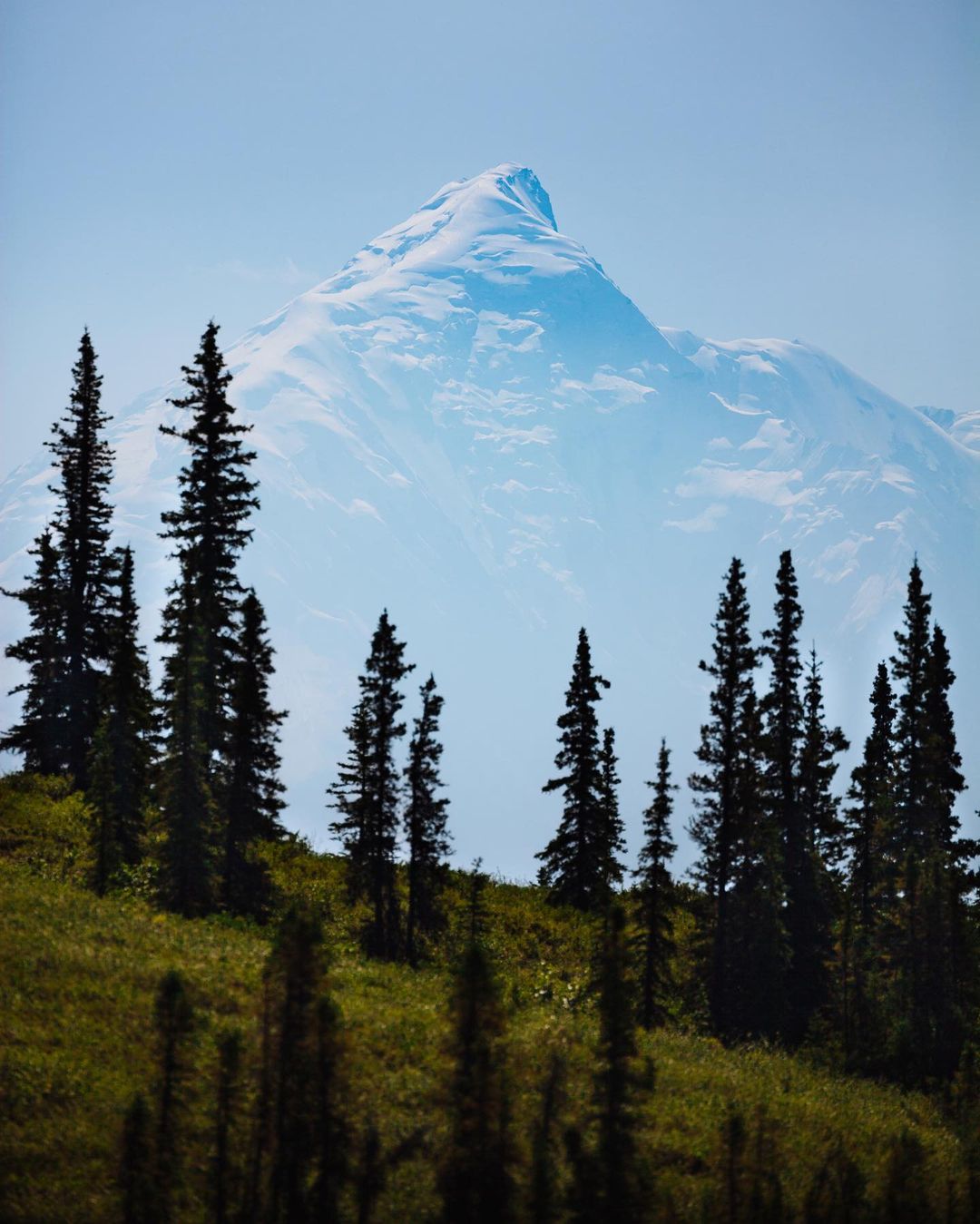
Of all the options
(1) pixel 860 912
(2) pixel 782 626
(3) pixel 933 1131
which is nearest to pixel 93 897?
(3) pixel 933 1131

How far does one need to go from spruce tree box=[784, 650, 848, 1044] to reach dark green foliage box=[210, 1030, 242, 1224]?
71.5 ft

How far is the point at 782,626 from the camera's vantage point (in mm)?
41188

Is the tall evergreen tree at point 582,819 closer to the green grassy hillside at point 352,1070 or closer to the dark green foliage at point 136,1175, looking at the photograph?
the green grassy hillside at point 352,1070

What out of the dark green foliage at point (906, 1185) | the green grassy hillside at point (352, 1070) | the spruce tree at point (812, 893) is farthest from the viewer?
the spruce tree at point (812, 893)

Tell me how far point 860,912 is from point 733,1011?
11769 mm

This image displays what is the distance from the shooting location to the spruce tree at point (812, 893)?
39.2 m

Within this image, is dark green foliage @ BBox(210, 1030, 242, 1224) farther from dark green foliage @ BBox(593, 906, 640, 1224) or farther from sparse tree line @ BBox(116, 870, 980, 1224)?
dark green foliage @ BBox(593, 906, 640, 1224)

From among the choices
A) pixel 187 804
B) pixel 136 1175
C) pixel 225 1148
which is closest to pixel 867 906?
pixel 187 804

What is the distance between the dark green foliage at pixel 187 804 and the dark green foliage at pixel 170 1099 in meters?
12.2

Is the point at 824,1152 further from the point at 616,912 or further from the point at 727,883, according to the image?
the point at 727,883

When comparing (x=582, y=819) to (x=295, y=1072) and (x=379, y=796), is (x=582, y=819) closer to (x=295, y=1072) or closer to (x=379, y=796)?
(x=379, y=796)

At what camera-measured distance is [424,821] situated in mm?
35094

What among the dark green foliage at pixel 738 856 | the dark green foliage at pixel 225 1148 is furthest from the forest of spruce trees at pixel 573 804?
the dark green foliage at pixel 225 1148

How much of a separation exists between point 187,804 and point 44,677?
58.0 feet
